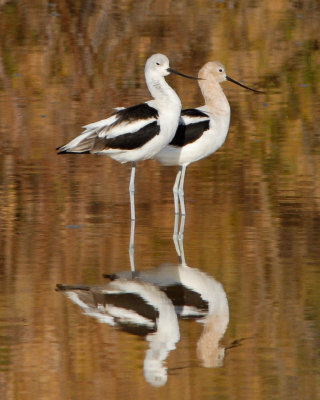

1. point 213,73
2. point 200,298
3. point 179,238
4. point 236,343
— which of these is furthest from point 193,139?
point 236,343

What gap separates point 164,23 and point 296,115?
7.28 meters

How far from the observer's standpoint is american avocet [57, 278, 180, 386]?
596 cm

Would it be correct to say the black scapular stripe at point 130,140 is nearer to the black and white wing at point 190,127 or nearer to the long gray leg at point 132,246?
the black and white wing at point 190,127

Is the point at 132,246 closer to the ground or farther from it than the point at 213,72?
closer to the ground

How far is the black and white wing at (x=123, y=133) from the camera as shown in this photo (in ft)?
28.9

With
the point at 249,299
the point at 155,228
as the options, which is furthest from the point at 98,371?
the point at 155,228

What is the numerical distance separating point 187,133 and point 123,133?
662 millimetres

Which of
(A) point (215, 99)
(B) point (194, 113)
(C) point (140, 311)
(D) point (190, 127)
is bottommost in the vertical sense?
(C) point (140, 311)

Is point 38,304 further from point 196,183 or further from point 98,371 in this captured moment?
point 196,183

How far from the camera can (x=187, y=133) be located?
923cm

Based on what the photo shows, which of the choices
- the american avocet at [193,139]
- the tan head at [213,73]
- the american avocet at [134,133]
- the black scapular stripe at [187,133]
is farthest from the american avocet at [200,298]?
the tan head at [213,73]

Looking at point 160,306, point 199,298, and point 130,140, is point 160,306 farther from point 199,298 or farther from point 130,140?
point 130,140

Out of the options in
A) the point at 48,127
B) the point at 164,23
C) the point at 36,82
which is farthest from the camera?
the point at 164,23

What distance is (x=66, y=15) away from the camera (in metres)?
20.5
